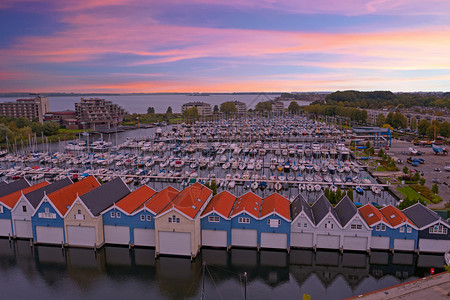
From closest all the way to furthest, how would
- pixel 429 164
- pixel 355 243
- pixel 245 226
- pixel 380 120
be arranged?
pixel 355 243
pixel 245 226
pixel 429 164
pixel 380 120

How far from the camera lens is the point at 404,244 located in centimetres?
2848

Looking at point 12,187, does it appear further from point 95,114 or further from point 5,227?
point 95,114

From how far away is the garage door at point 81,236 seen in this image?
2927 cm

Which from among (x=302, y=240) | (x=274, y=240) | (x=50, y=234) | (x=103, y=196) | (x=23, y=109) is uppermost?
(x=23, y=109)

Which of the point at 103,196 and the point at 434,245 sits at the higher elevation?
the point at 103,196

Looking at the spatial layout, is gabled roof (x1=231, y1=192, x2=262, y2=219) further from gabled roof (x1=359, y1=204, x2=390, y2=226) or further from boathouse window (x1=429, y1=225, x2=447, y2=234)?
boathouse window (x1=429, y1=225, x2=447, y2=234)

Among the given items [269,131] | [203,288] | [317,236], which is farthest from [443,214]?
[269,131]

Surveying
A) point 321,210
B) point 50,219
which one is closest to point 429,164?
point 321,210

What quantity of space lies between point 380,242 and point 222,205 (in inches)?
541

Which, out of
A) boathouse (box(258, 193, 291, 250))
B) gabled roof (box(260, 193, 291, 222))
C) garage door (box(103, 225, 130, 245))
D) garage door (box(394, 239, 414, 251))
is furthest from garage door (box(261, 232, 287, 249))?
garage door (box(103, 225, 130, 245))

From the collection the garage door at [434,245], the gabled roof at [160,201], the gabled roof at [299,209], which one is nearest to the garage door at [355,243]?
the gabled roof at [299,209]

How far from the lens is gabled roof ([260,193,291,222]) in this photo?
93.5 feet

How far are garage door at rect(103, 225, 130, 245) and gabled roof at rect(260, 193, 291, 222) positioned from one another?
11821 mm

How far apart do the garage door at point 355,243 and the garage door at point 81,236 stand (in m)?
21.7
